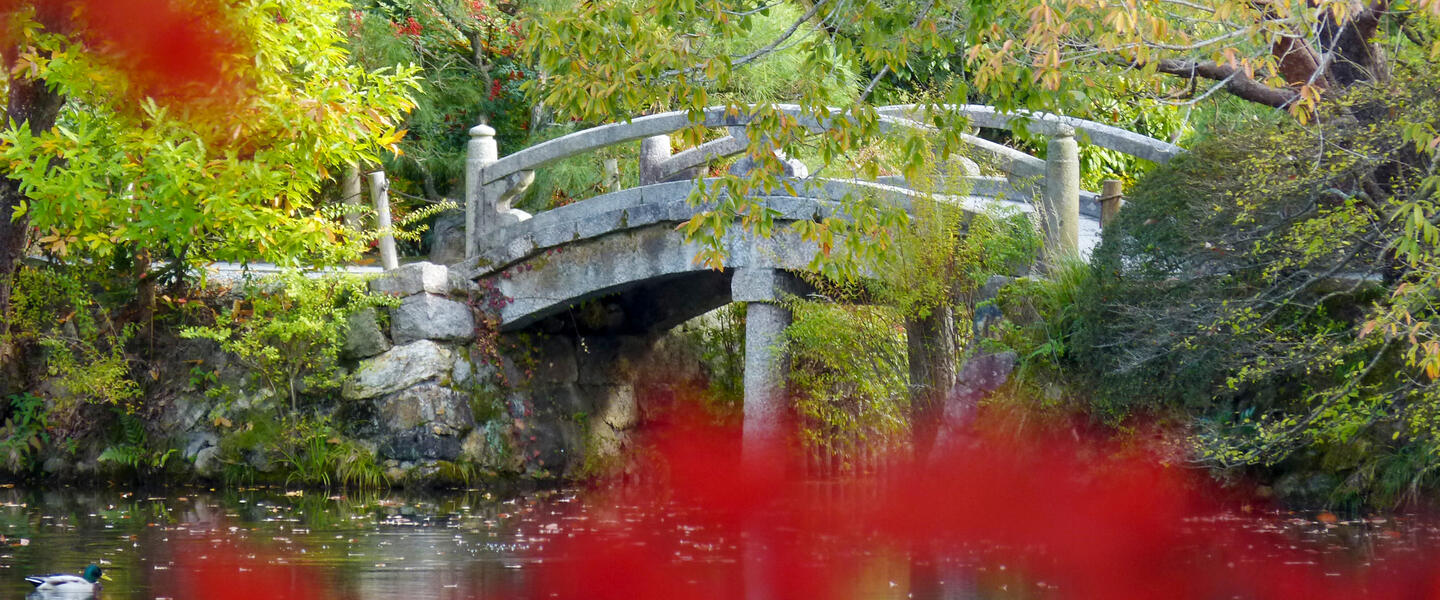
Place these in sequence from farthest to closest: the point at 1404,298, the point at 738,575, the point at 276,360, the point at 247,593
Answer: the point at 276,360, the point at 738,575, the point at 247,593, the point at 1404,298

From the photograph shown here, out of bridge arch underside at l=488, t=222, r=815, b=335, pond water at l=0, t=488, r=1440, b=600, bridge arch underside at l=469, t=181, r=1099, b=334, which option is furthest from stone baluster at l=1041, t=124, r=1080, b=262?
pond water at l=0, t=488, r=1440, b=600

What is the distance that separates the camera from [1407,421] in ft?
33.0

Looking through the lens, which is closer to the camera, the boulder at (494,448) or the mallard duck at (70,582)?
the mallard duck at (70,582)

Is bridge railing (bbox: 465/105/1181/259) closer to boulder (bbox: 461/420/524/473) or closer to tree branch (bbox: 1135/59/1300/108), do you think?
tree branch (bbox: 1135/59/1300/108)

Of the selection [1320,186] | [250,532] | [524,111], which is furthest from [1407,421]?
[524,111]

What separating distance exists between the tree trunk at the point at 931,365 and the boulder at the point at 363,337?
4884 mm

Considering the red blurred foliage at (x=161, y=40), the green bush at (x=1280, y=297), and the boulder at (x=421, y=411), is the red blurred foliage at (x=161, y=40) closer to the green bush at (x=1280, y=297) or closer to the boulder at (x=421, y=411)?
the boulder at (x=421, y=411)

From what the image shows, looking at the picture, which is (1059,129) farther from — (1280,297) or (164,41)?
(164,41)

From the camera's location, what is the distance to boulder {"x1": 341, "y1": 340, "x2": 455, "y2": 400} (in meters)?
14.6

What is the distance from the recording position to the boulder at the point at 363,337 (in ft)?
48.6

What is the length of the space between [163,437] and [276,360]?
1240mm

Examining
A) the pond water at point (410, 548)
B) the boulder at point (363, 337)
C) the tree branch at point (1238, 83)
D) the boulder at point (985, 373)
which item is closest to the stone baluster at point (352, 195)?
the boulder at point (363, 337)

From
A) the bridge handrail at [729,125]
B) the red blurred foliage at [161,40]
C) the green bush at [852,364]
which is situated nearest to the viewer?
the red blurred foliage at [161,40]

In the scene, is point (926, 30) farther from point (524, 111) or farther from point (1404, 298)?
point (524, 111)
